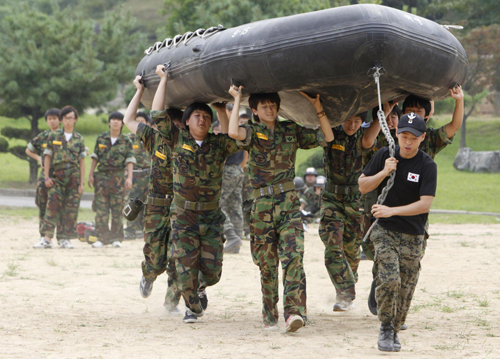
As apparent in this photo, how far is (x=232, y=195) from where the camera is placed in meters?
10.7

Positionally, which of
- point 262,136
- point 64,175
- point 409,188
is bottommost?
point 64,175

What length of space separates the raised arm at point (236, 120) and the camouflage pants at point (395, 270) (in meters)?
1.39

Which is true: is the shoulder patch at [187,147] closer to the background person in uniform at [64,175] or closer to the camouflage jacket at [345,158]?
the camouflage jacket at [345,158]

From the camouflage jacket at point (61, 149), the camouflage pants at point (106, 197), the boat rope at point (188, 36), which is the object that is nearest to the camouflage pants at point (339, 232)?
the boat rope at point (188, 36)

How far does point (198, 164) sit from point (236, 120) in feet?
2.09

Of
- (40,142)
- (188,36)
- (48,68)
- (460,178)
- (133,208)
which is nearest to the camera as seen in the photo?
(188,36)

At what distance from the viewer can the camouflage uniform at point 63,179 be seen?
35.9 feet

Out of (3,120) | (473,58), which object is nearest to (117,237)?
(473,58)

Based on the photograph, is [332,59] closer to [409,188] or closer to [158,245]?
[409,188]

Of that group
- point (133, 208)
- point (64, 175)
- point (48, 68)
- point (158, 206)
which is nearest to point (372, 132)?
point (158, 206)

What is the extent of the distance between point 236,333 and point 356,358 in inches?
48.4

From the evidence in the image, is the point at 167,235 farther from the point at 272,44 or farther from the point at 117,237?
the point at 117,237

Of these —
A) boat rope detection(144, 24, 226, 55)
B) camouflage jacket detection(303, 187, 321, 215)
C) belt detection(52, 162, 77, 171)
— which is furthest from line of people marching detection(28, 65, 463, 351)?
camouflage jacket detection(303, 187, 321, 215)

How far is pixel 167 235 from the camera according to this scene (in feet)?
21.5
